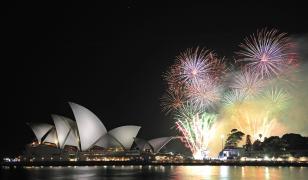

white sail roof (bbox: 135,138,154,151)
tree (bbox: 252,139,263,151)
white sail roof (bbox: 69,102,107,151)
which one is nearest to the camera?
white sail roof (bbox: 69,102,107,151)

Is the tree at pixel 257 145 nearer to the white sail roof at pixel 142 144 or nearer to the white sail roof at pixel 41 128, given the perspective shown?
the white sail roof at pixel 142 144

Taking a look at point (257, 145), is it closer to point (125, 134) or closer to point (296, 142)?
point (296, 142)

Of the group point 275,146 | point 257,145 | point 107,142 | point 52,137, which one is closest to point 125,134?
point 107,142

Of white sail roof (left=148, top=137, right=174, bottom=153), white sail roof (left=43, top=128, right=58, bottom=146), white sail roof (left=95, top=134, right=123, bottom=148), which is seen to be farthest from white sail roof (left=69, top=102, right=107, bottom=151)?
white sail roof (left=148, top=137, right=174, bottom=153)

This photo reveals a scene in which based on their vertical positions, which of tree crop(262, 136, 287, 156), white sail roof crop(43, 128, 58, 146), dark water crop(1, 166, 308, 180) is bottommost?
dark water crop(1, 166, 308, 180)

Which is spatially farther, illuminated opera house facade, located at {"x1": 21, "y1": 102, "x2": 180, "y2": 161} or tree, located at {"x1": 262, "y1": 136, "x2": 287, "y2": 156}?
illuminated opera house facade, located at {"x1": 21, "y1": 102, "x2": 180, "y2": 161}

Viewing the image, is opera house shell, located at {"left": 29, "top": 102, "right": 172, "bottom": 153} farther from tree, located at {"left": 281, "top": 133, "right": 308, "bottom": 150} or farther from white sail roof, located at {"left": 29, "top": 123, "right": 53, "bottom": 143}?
tree, located at {"left": 281, "top": 133, "right": 308, "bottom": 150}

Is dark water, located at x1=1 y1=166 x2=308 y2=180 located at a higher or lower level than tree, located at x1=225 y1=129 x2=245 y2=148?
lower
